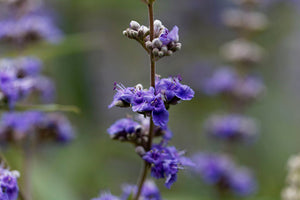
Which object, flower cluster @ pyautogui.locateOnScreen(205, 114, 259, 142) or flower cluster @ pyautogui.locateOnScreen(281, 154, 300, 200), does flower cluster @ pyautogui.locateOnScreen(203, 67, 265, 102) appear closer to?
flower cluster @ pyautogui.locateOnScreen(205, 114, 259, 142)

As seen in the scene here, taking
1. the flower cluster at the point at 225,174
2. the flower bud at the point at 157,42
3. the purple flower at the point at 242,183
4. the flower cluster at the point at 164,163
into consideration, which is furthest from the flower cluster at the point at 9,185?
the purple flower at the point at 242,183

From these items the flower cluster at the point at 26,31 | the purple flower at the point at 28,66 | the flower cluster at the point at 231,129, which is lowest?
the purple flower at the point at 28,66

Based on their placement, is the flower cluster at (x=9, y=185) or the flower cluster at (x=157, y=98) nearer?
the flower cluster at (x=157, y=98)

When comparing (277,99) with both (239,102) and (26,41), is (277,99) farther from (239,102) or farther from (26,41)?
(26,41)

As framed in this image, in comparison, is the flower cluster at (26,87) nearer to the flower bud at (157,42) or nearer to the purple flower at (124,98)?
the purple flower at (124,98)

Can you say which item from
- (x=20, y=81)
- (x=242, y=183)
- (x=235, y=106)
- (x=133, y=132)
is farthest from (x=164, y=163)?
(x=235, y=106)

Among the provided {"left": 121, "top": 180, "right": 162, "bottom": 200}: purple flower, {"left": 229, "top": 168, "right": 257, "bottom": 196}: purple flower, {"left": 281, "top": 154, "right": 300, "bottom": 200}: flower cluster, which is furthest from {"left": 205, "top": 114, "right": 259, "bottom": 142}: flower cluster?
{"left": 121, "top": 180, "right": 162, "bottom": 200}: purple flower
